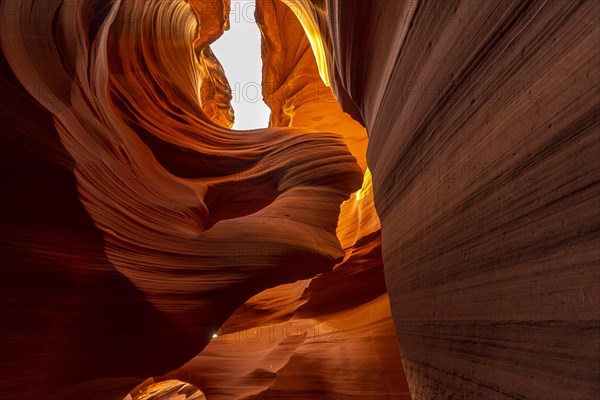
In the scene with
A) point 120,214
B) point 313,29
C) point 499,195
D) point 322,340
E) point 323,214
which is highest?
point 313,29

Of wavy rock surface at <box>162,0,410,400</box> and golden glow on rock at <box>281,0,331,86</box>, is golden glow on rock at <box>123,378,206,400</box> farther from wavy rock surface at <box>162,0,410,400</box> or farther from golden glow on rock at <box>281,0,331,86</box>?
golden glow on rock at <box>281,0,331,86</box>

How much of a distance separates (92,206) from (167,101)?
257 cm

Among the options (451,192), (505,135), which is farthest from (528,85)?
(451,192)

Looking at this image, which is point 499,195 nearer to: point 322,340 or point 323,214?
point 323,214

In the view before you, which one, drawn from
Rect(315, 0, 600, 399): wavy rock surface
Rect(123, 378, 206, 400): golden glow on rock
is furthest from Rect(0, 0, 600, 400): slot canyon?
Rect(123, 378, 206, 400): golden glow on rock

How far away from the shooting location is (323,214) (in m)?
3.23

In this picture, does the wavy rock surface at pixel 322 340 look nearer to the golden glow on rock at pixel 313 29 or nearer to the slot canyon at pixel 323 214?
the slot canyon at pixel 323 214

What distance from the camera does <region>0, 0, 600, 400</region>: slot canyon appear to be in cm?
67

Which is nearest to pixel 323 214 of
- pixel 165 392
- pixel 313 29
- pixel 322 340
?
pixel 322 340

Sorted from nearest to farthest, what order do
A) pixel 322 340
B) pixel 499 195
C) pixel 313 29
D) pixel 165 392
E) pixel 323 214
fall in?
pixel 499 195 < pixel 323 214 < pixel 322 340 < pixel 313 29 < pixel 165 392

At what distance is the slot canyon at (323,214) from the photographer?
26.5 inches

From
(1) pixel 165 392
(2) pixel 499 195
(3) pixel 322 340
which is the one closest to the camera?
(2) pixel 499 195

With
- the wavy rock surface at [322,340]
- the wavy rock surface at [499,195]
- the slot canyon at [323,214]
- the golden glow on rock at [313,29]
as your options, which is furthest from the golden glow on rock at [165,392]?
the golden glow on rock at [313,29]

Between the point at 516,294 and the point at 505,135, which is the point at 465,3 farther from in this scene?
the point at 516,294
